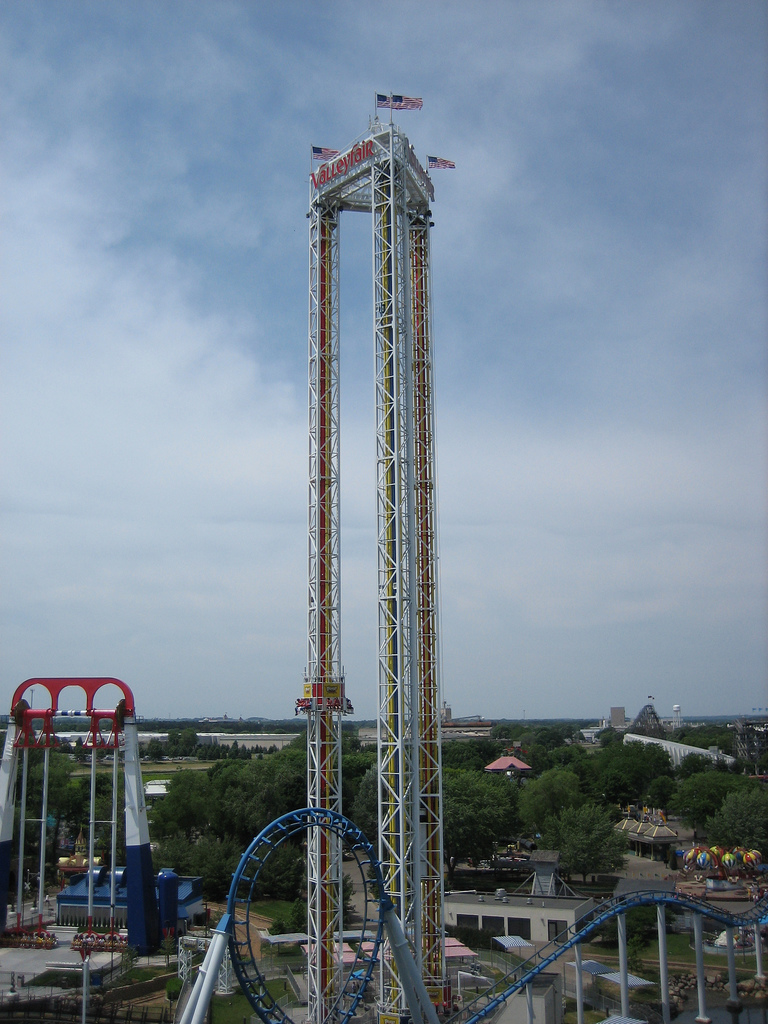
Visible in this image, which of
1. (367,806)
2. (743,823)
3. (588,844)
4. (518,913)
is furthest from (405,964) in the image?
(743,823)

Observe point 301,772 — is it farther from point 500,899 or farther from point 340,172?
point 340,172

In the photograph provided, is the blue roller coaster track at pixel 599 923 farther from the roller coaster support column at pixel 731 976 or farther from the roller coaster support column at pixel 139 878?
the roller coaster support column at pixel 139 878

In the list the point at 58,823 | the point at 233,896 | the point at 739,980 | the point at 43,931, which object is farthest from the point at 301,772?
the point at 233,896

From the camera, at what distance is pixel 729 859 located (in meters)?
45.5

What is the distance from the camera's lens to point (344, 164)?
31.8 metres

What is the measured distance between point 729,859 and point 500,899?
46.8 ft

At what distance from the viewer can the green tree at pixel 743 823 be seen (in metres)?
52.4

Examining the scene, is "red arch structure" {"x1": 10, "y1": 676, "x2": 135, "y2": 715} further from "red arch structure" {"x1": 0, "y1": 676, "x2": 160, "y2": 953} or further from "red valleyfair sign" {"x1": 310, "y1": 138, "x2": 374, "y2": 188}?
"red valleyfair sign" {"x1": 310, "y1": 138, "x2": 374, "y2": 188}

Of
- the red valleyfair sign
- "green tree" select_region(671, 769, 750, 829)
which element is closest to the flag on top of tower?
the red valleyfair sign

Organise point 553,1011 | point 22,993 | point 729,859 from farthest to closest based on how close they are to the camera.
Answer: point 729,859, point 22,993, point 553,1011

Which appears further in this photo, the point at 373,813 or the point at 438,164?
the point at 373,813

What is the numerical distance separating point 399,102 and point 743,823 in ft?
157

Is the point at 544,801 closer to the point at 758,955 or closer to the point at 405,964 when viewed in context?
the point at 758,955

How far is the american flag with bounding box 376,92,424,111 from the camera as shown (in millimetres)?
31625
